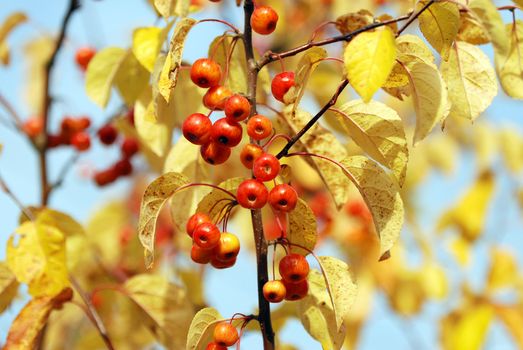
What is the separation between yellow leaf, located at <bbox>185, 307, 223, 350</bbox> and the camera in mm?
1083

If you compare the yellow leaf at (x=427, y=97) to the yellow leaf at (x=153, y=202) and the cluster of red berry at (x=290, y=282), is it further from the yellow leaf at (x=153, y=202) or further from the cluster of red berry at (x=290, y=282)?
the yellow leaf at (x=153, y=202)

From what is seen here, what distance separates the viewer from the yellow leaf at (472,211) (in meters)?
3.22

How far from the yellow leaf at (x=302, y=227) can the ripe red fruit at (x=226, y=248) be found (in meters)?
0.12

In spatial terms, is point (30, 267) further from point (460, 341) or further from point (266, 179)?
point (460, 341)

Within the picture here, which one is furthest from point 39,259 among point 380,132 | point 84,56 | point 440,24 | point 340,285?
point 84,56

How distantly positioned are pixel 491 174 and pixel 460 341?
96 centimetres

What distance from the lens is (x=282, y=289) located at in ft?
3.42

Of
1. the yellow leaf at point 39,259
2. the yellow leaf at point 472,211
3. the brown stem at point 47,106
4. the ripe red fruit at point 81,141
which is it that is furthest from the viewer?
the yellow leaf at point 472,211

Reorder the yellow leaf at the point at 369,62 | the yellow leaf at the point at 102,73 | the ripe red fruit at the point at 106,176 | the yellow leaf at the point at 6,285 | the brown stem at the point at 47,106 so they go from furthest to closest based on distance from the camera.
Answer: the ripe red fruit at the point at 106,176 → the brown stem at the point at 47,106 → the yellow leaf at the point at 102,73 → the yellow leaf at the point at 6,285 → the yellow leaf at the point at 369,62

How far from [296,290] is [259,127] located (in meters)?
0.28

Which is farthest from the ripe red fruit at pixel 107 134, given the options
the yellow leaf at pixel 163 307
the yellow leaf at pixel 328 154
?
the yellow leaf at pixel 328 154

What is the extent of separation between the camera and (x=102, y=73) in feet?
5.14

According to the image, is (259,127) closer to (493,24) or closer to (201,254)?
(201,254)

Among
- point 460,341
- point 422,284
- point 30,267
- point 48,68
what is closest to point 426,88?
point 30,267
